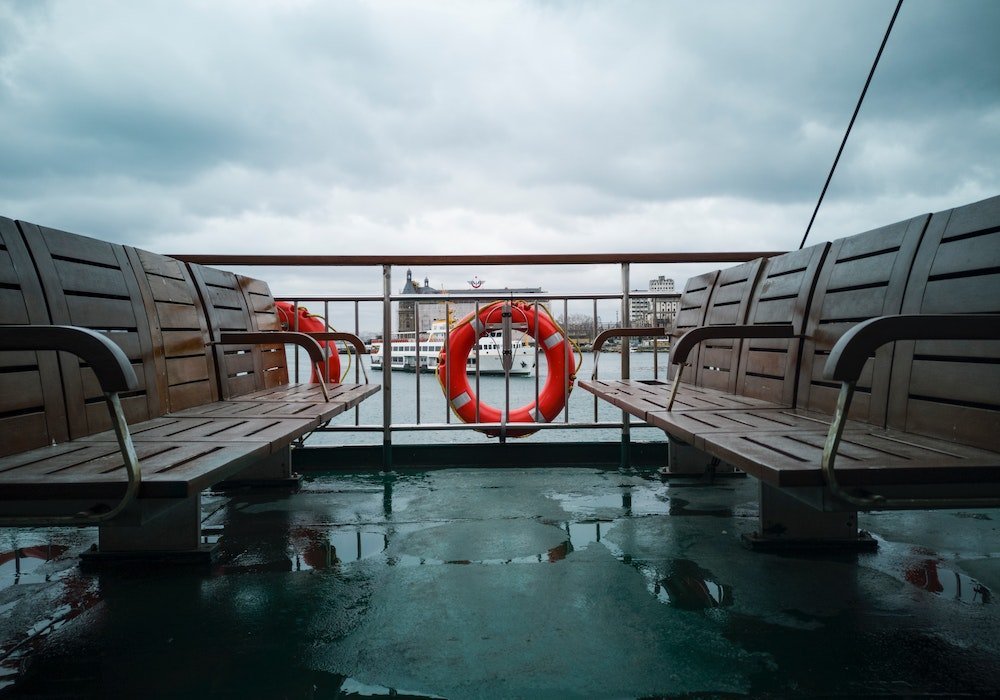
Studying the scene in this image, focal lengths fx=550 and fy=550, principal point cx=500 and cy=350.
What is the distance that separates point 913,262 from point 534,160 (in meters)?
31.8

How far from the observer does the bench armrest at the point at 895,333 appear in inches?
37.0

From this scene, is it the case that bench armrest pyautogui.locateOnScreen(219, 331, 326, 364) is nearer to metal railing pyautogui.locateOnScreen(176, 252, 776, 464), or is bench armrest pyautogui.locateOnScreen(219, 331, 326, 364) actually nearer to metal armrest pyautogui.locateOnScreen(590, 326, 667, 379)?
metal railing pyautogui.locateOnScreen(176, 252, 776, 464)

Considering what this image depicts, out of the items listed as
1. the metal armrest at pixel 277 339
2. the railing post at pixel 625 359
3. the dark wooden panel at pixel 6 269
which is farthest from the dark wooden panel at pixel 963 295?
the dark wooden panel at pixel 6 269

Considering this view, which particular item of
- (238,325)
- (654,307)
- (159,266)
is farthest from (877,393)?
(238,325)

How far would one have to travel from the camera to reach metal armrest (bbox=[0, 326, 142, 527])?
90cm

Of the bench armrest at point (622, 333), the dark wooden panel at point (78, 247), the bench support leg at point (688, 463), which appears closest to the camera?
the dark wooden panel at point (78, 247)

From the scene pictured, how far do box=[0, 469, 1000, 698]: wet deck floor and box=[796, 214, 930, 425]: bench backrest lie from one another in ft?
1.70

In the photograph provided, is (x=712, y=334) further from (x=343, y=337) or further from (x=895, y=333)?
(x=343, y=337)

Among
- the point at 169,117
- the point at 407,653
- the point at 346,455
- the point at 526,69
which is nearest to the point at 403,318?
the point at 346,455

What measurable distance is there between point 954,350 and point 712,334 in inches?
26.4

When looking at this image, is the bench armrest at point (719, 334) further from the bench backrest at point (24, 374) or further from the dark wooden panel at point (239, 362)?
the dark wooden panel at point (239, 362)

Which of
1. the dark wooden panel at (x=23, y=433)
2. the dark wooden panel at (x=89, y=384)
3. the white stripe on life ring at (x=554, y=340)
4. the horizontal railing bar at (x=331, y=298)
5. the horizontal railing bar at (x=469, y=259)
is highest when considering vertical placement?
the horizontal railing bar at (x=469, y=259)

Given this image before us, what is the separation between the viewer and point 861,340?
0.95 metres

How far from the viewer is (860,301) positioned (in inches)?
65.7
